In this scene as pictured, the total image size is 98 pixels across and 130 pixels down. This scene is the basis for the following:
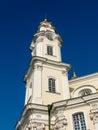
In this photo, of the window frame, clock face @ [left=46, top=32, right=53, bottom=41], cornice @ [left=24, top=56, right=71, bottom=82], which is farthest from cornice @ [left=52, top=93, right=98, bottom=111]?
clock face @ [left=46, top=32, right=53, bottom=41]

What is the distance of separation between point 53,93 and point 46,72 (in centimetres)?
384

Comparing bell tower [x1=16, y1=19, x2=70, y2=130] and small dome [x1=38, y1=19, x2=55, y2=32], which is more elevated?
small dome [x1=38, y1=19, x2=55, y2=32]

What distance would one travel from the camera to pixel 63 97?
1307 inches

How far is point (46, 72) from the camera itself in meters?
35.4

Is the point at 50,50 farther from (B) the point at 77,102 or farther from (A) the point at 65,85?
(B) the point at 77,102

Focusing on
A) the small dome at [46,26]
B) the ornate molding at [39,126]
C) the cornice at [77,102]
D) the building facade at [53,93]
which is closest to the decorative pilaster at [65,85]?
the building facade at [53,93]

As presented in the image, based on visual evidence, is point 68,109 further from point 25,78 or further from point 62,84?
point 25,78

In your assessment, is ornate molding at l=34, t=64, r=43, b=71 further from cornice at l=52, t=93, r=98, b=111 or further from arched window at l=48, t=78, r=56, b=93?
cornice at l=52, t=93, r=98, b=111

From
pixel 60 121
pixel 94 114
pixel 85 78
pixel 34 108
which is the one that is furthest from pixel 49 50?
pixel 94 114

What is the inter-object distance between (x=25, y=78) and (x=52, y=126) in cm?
1246

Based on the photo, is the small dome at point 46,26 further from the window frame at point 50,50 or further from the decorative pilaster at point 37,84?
the decorative pilaster at point 37,84

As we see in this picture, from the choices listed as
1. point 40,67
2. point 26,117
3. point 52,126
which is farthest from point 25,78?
point 52,126

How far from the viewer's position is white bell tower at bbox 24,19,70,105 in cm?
3256

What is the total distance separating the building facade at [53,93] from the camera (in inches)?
1081
